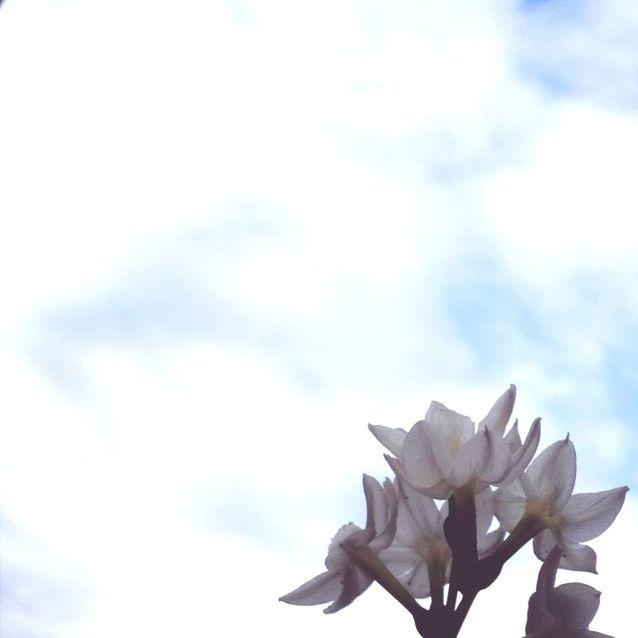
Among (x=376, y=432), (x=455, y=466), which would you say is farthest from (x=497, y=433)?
(x=376, y=432)

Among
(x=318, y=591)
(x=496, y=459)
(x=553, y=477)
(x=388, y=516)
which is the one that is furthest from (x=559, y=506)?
(x=318, y=591)

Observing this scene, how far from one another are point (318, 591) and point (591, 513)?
433 millimetres

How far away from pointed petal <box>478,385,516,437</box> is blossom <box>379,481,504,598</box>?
10 centimetres

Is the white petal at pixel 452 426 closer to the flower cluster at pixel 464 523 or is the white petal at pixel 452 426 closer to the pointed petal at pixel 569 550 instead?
the flower cluster at pixel 464 523

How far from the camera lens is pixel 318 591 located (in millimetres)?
1365

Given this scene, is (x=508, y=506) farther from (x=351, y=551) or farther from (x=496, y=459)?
(x=351, y=551)

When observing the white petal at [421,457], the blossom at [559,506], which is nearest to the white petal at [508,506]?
the blossom at [559,506]

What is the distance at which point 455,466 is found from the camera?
133 centimetres

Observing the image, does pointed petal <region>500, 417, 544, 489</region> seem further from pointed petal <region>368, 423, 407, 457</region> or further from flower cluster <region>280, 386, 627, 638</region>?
pointed petal <region>368, 423, 407, 457</region>

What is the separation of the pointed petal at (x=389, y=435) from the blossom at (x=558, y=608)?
0.92ft

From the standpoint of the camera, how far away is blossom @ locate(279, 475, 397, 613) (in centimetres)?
132

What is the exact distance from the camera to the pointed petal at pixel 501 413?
140 centimetres

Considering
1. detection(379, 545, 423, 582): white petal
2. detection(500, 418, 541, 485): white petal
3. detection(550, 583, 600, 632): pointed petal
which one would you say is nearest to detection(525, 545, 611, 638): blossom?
detection(550, 583, 600, 632): pointed petal

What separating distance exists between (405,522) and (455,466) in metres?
0.14
